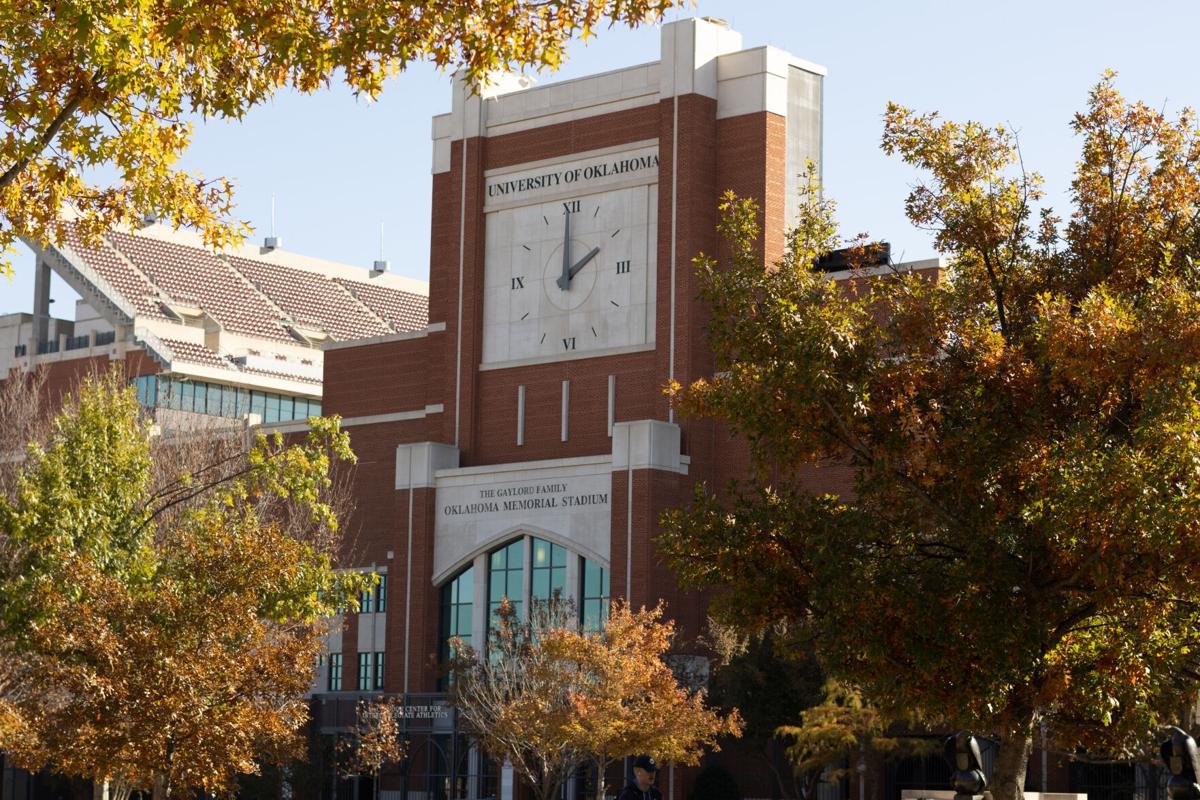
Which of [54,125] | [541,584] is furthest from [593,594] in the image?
[54,125]

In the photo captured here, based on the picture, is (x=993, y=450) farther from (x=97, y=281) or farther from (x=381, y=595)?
(x=97, y=281)

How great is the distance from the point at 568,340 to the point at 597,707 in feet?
68.4

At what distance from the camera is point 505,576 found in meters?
65.7

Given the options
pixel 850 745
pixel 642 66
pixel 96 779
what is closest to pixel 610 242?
pixel 642 66

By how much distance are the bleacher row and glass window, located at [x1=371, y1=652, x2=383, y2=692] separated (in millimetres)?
35200

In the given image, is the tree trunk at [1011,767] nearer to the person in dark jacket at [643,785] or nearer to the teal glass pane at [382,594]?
the person in dark jacket at [643,785]

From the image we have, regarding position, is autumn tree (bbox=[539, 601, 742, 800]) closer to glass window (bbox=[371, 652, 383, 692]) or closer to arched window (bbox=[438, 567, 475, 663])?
arched window (bbox=[438, 567, 475, 663])

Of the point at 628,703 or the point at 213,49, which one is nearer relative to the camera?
the point at 213,49

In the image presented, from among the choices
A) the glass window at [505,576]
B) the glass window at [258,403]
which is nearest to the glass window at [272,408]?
Result: the glass window at [258,403]

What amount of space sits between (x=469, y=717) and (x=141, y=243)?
199ft

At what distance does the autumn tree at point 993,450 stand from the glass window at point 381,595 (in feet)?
165

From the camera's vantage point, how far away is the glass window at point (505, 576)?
6509 cm

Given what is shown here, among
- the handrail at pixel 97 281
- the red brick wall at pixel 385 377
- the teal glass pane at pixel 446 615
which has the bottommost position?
the teal glass pane at pixel 446 615

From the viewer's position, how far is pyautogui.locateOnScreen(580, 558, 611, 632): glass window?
62375mm
